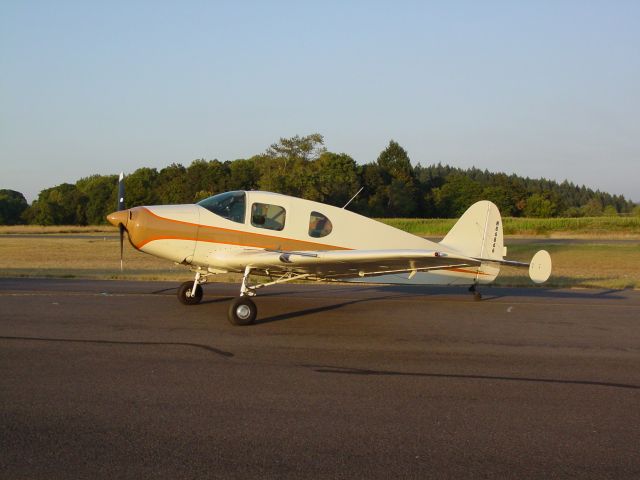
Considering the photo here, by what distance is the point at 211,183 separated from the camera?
213 feet

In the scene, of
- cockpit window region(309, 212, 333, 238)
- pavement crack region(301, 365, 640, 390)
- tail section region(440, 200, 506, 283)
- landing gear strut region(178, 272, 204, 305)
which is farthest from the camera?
tail section region(440, 200, 506, 283)

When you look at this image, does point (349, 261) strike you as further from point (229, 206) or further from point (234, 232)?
point (229, 206)

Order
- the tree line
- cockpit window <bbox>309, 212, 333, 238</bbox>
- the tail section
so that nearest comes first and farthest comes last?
cockpit window <bbox>309, 212, 333, 238</bbox> → the tail section → the tree line

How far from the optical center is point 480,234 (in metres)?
14.0

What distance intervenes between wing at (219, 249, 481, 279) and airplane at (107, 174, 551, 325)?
2 cm

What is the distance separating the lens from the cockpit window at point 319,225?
1201 cm

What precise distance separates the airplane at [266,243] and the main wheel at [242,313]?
15 millimetres

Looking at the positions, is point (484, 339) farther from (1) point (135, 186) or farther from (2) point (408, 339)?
(1) point (135, 186)

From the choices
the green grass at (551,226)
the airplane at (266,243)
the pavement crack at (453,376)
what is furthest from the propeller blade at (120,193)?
the green grass at (551,226)

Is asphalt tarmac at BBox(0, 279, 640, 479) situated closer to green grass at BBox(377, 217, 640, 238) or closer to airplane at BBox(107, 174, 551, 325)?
airplane at BBox(107, 174, 551, 325)

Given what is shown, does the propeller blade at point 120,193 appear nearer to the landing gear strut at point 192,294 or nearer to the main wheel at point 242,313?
the landing gear strut at point 192,294

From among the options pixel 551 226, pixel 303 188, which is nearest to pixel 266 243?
pixel 303 188

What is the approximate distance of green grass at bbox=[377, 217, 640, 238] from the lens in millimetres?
60719

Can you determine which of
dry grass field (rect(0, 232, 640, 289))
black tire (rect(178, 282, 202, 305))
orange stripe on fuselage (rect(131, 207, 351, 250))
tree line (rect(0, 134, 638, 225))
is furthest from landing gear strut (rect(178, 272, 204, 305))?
tree line (rect(0, 134, 638, 225))
